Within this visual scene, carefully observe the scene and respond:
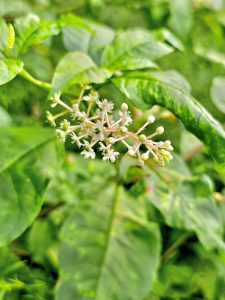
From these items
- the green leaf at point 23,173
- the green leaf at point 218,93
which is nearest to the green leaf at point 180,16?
the green leaf at point 218,93

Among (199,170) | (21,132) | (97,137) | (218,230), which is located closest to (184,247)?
(199,170)

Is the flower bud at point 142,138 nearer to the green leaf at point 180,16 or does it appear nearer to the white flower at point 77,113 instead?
the white flower at point 77,113

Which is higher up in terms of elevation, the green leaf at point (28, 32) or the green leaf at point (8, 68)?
the green leaf at point (8, 68)

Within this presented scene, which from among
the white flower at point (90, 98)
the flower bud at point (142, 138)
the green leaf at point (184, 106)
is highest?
the green leaf at point (184, 106)

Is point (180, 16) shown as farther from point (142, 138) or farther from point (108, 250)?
point (142, 138)

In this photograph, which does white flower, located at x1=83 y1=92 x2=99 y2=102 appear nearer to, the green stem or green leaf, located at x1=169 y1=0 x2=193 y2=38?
the green stem

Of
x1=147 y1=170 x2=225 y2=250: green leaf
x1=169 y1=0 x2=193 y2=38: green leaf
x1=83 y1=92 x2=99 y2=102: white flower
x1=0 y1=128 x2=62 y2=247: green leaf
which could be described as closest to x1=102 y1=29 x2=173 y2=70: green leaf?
x1=83 y1=92 x2=99 y2=102: white flower

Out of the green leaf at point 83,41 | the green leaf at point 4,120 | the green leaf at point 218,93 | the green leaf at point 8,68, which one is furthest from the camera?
the green leaf at point 218,93
